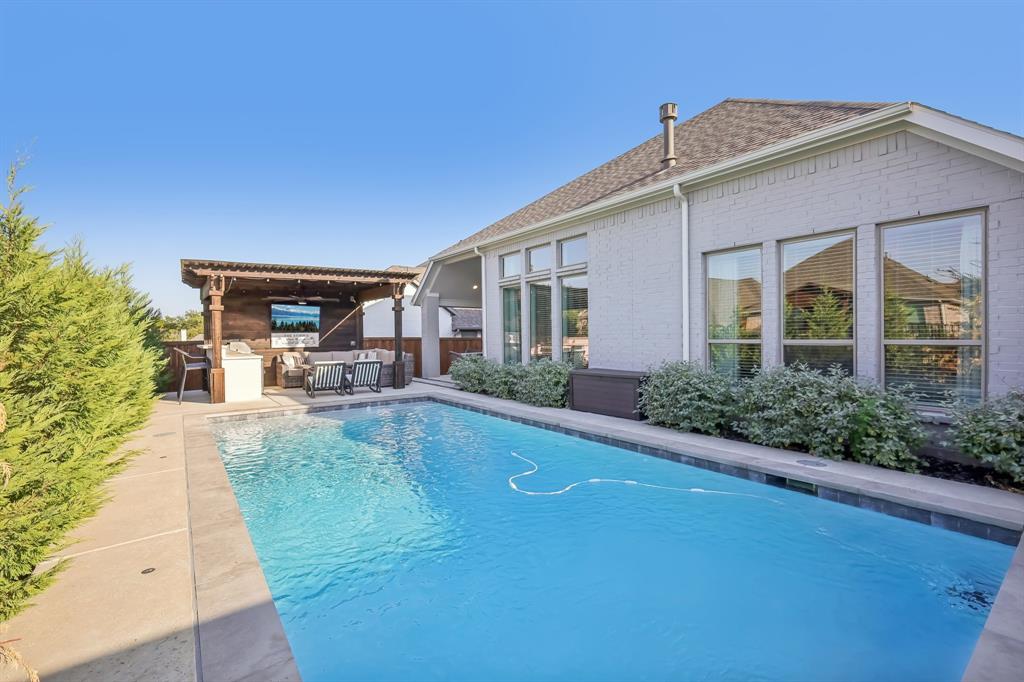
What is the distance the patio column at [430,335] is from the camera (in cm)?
1539

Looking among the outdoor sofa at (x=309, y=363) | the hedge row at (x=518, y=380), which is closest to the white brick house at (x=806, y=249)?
the hedge row at (x=518, y=380)

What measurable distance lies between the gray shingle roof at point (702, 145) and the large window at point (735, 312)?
5.27ft

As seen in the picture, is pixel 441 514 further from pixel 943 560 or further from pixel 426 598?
pixel 943 560

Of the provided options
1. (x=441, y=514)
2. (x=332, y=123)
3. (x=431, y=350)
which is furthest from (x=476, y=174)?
(x=441, y=514)

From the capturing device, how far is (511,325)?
40.1ft

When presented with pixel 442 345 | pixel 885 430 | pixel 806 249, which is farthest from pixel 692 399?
pixel 442 345

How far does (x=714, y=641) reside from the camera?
2.85 m

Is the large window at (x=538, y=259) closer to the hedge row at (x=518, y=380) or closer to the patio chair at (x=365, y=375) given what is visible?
the hedge row at (x=518, y=380)

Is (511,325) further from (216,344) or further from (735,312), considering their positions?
(216,344)

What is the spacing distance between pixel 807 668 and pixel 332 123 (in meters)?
16.7

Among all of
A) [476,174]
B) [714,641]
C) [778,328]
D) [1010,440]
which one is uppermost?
[476,174]

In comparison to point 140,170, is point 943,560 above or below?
below

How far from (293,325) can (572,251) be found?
10316 mm

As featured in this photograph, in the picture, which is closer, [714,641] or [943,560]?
[714,641]
